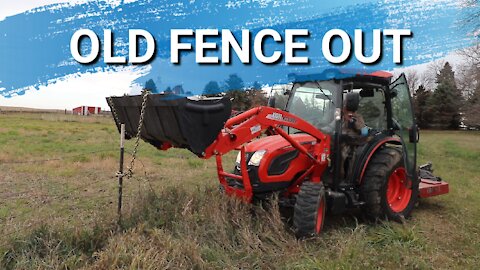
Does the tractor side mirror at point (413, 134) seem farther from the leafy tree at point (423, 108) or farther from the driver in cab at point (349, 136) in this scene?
the leafy tree at point (423, 108)

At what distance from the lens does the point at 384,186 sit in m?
5.84

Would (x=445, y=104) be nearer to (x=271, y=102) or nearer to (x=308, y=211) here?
(x=271, y=102)

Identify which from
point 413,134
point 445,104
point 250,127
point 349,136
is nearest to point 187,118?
point 250,127

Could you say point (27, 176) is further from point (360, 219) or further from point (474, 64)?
point (474, 64)

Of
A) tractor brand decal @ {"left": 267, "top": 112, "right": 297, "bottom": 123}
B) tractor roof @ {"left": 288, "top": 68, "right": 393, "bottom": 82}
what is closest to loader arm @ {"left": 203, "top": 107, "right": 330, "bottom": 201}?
tractor brand decal @ {"left": 267, "top": 112, "right": 297, "bottom": 123}

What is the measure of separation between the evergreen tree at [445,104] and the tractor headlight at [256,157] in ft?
152

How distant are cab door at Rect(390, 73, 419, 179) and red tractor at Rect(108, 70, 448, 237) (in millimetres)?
15

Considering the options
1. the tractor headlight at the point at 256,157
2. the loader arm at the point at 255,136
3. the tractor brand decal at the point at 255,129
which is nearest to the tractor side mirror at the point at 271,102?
the loader arm at the point at 255,136

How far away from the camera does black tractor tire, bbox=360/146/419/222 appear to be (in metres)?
5.76

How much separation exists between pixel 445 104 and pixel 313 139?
47.1 m

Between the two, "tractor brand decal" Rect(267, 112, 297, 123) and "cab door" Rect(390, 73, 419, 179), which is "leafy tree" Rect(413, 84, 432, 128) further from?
"tractor brand decal" Rect(267, 112, 297, 123)

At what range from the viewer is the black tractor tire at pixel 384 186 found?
5.76 metres

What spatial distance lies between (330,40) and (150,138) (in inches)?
93.3

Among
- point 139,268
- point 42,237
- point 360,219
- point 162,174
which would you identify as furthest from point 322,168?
point 162,174
